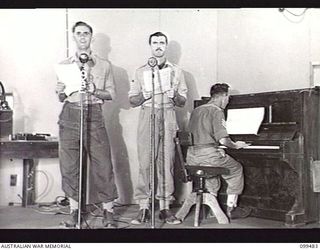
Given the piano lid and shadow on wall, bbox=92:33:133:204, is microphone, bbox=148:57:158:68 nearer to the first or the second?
shadow on wall, bbox=92:33:133:204

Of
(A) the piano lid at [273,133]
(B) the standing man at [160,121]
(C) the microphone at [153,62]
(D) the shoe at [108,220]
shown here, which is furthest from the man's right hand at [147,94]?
(D) the shoe at [108,220]

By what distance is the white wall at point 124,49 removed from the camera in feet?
7.25

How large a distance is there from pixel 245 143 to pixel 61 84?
0.83m

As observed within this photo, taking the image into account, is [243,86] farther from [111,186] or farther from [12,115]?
[12,115]

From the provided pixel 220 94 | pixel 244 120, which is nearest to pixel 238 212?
pixel 244 120

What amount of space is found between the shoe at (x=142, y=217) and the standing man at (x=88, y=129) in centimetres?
9

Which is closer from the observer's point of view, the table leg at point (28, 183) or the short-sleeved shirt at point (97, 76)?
the short-sleeved shirt at point (97, 76)

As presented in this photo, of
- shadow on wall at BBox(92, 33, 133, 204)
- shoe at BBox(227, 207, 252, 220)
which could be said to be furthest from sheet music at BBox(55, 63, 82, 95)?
shoe at BBox(227, 207, 252, 220)

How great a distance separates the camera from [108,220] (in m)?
2.21

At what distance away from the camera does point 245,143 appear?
233 centimetres

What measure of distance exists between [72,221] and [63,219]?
0.15 ft

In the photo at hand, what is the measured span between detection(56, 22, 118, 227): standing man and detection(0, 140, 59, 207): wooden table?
0.07 meters

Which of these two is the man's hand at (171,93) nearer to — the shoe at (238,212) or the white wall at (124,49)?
the white wall at (124,49)

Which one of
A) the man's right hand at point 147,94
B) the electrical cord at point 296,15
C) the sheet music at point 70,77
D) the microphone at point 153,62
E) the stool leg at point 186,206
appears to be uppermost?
→ the electrical cord at point 296,15
